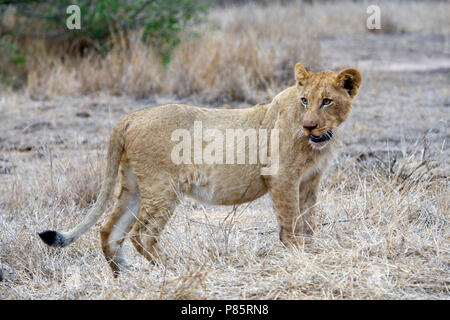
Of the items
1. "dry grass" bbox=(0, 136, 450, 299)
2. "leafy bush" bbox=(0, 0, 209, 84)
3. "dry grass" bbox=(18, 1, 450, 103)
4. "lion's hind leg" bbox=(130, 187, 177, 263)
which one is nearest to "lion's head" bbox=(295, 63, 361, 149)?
"dry grass" bbox=(0, 136, 450, 299)

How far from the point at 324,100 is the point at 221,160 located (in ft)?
2.22

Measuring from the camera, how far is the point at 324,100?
3.67 m

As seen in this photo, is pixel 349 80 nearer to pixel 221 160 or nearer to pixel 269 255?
pixel 221 160

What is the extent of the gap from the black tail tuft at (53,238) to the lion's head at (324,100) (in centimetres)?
138

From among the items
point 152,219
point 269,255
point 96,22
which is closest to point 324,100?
point 269,255

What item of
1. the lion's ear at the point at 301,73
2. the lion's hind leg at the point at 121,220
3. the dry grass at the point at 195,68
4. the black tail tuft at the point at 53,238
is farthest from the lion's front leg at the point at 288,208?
the dry grass at the point at 195,68

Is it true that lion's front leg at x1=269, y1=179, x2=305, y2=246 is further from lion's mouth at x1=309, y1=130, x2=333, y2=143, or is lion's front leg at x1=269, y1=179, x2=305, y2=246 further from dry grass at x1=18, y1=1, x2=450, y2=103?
dry grass at x1=18, y1=1, x2=450, y2=103

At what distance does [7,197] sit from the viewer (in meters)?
5.07

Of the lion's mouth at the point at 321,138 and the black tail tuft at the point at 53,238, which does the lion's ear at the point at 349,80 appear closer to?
the lion's mouth at the point at 321,138

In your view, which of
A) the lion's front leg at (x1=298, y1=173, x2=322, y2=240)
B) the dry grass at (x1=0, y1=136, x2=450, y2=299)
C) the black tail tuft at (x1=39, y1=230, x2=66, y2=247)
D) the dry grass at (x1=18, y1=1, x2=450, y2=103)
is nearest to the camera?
the dry grass at (x1=0, y1=136, x2=450, y2=299)

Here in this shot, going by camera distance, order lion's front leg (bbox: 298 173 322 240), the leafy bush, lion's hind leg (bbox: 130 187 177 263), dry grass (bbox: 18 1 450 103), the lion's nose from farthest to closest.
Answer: the leafy bush
dry grass (bbox: 18 1 450 103)
lion's front leg (bbox: 298 173 322 240)
lion's hind leg (bbox: 130 187 177 263)
the lion's nose

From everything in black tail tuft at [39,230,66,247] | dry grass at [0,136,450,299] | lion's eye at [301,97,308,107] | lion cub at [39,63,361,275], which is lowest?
dry grass at [0,136,450,299]

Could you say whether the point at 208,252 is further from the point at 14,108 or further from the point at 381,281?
the point at 14,108

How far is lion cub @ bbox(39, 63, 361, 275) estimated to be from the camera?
3758 mm
